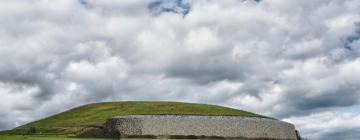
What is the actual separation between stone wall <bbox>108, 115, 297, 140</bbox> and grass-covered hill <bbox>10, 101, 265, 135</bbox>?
11036mm

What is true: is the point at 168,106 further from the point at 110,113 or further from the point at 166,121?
the point at 166,121

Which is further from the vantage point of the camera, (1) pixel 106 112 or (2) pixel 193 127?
(1) pixel 106 112

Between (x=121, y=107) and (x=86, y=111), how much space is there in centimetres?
887

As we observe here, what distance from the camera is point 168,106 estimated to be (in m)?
119

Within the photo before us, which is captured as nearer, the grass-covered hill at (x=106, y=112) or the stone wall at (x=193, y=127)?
the stone wall at (x=193, y=127)

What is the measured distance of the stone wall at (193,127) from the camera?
89562mm

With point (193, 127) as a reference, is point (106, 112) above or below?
above

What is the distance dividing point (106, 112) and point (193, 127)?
3220 centimetres

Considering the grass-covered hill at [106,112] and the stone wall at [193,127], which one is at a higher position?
the grass-covered hill at [106,112]

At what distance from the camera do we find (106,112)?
116250 mm

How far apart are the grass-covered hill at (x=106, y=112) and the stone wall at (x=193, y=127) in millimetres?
11036

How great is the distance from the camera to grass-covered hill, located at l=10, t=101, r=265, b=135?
104 meters

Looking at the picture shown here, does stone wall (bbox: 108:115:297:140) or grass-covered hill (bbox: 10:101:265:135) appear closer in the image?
stone wall (bbox: 108:115:297:140)

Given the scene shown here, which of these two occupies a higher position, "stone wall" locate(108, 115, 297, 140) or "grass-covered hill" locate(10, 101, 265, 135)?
"grass-covered hill" locate(10, 101, 265, 135)
